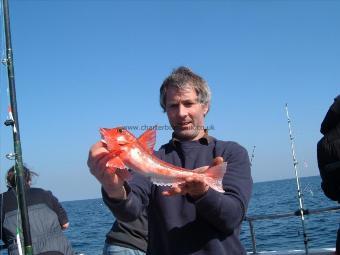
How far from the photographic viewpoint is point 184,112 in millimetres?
3396

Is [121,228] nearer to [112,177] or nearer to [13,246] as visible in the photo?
[13,246]

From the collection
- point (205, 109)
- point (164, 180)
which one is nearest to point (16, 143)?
point (205, 109)

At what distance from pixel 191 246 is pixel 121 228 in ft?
9.33

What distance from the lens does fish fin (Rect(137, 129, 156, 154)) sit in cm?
291

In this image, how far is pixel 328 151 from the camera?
4086 mm

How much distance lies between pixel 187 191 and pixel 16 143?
5030 mm

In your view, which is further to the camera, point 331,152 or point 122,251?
point 122,251

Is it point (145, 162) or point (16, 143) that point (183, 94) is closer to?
point (145, 162)

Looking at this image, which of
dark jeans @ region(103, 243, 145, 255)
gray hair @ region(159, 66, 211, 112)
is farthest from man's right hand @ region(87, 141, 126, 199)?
dark jeans @ region(103, 243, 145, 255)

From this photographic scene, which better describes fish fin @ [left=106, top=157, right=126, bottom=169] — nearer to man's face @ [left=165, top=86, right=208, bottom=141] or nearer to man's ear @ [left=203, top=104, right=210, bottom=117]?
man's face @ [left=165, top=86, right=208, bottom=141]

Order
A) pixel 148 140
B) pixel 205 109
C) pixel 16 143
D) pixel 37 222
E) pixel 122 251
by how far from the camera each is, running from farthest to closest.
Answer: pixel 16 143 → pixel 37 222 → pixel 122 251 → pixel 205 109 → pixel 148 140

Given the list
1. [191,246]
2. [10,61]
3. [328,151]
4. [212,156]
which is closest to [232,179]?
[212,156]

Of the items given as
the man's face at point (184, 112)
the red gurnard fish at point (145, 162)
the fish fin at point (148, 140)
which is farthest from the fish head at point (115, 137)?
the man's face at point (184, 112)

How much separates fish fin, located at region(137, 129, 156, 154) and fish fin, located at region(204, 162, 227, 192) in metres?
0.42
